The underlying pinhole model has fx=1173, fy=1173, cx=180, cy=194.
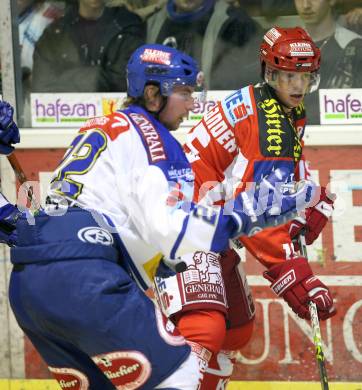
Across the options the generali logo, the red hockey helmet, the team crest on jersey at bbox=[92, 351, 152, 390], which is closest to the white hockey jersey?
the team crest on jersey at bbox=[92, 351, 152, 390]

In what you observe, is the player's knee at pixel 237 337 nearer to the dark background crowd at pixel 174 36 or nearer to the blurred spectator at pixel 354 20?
the dark background crowd at pixel 174 36

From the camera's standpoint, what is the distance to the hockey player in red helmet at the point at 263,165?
4.33 m

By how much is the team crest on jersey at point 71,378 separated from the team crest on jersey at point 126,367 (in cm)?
12

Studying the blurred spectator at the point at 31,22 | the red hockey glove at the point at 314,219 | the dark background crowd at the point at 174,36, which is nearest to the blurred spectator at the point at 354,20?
the dark background crowd at the point at 174,36

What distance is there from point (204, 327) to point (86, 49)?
1.87 metres

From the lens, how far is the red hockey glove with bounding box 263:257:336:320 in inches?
173

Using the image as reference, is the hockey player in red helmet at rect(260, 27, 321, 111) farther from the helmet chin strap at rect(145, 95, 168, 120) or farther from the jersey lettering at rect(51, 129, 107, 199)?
the jersey lettering at rect(51, 129, 107, 199)

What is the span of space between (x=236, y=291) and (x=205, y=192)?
425mm

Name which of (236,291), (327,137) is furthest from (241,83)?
(236,291)

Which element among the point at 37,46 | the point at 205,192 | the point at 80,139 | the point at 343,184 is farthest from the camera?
the point at 37,46

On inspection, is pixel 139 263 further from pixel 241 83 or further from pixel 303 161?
pixel 241 83

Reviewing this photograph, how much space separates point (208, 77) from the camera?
218 inches

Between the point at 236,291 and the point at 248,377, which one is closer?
the point at 236,291

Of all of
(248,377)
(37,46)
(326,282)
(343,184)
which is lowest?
(248,377)
